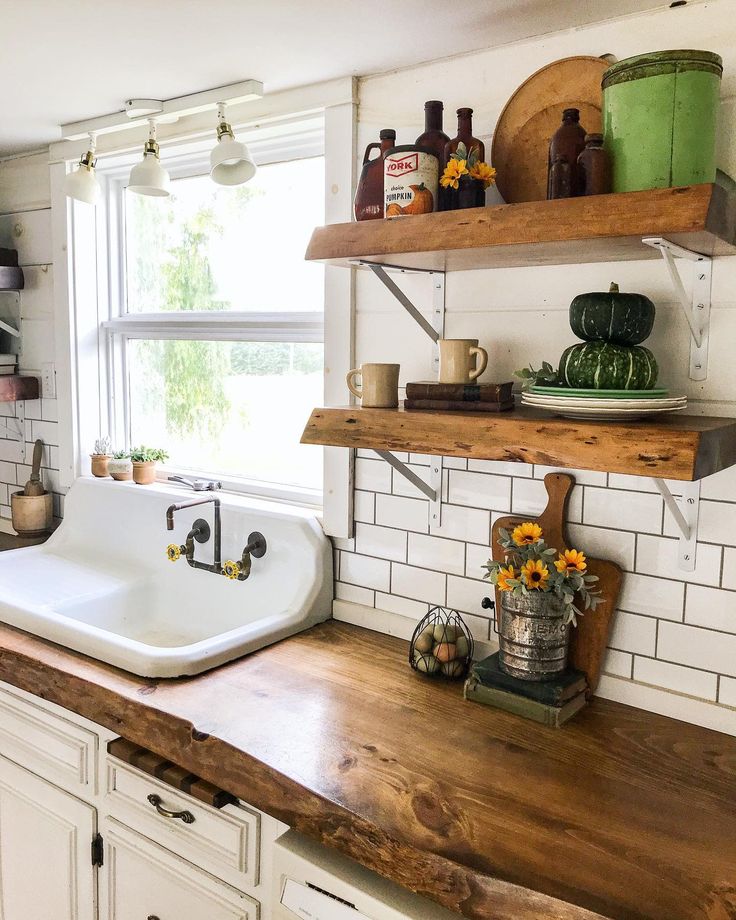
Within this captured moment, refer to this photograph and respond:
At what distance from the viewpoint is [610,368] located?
56.1 inches

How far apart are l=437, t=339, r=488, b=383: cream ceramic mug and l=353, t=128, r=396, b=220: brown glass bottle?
310mm

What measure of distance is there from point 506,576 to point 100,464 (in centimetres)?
164

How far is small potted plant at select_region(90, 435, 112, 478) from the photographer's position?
277cm

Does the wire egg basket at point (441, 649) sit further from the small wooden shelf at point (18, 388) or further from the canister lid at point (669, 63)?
the small wooden shelf at point (18, 388)

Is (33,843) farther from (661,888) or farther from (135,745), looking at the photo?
(661,888)

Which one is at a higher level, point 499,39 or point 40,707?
point 499,39

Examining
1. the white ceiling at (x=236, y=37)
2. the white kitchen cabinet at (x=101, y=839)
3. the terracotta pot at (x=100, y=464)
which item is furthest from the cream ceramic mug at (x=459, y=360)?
the terracotta pot at (x=100, y=464)

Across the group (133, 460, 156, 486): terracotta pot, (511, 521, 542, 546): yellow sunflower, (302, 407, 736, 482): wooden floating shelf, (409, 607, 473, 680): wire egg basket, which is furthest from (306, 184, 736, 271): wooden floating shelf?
(133, 460, 156, 486): terracotta pot

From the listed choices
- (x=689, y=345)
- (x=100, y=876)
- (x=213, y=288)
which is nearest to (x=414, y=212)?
(x=689, y=345)

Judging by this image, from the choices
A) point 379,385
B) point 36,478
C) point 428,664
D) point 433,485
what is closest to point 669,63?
point 379,385

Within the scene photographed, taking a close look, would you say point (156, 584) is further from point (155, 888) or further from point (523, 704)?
point (523, 704)

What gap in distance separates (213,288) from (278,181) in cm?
40

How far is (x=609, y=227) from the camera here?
4.33 feet

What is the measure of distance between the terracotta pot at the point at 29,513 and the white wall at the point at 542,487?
131 cm
